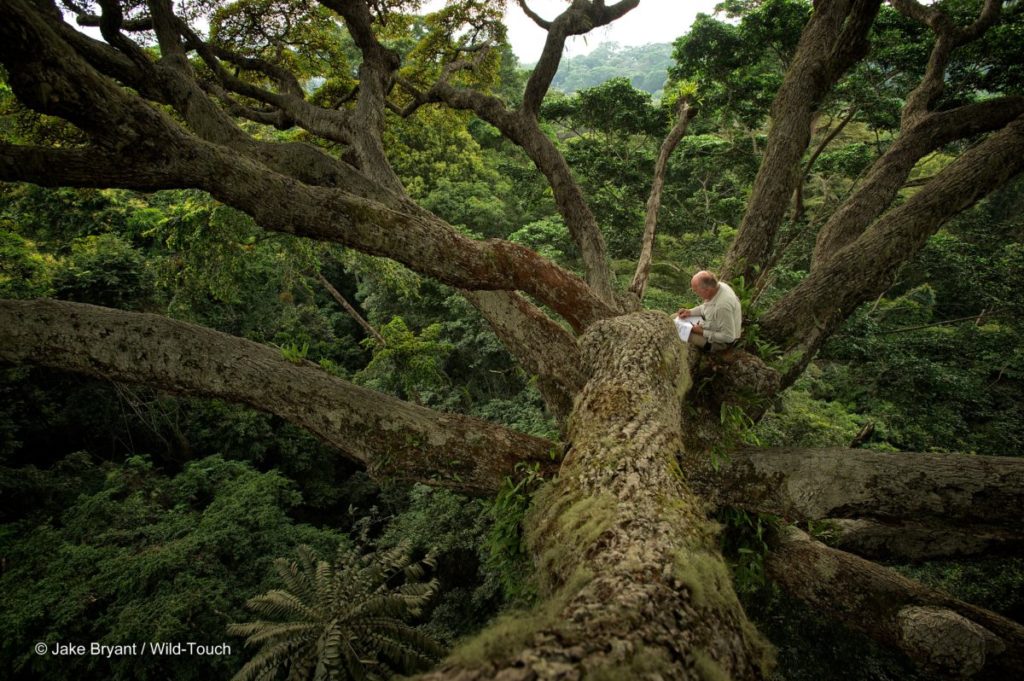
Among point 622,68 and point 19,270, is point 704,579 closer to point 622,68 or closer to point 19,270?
→ point 19,270

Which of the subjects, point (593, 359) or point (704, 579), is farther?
point (593, 359)

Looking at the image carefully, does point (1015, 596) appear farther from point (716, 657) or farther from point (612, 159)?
point (612, 159)

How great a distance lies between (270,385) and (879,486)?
13.7 ft

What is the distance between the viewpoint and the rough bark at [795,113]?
470cm

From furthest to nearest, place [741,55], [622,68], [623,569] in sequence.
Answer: [622,68], [741,55], [623,569]

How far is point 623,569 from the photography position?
134 centimetres

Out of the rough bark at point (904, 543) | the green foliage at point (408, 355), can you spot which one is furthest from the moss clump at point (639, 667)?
the green foliage at point (408, 355)

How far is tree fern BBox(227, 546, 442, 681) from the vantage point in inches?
209

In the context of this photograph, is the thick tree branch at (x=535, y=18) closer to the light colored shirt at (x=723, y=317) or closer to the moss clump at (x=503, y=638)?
the light colored shirt at (x=723, y=317)

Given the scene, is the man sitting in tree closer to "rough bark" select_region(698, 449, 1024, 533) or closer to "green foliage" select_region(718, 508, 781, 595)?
"rough bark" select_region(698, 449, 1024, 533)

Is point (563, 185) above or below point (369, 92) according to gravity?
below

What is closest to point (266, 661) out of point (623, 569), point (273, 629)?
point (273, 629)

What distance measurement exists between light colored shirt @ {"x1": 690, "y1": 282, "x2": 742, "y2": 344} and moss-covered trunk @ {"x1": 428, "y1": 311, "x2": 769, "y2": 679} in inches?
54.9

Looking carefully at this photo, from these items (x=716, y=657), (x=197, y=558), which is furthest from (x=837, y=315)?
(x=197, y=558)
